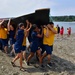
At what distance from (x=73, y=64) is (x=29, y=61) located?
204cm

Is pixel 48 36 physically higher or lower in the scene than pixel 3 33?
higher

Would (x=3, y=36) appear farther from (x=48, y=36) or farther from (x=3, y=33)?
(x=48, y=36)

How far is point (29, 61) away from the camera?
390 inches

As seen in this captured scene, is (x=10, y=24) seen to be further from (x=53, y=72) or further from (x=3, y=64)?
(x=53, y=72)

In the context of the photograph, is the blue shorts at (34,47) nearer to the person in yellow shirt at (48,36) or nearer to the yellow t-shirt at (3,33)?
the person in yellow shirt at (48,36)

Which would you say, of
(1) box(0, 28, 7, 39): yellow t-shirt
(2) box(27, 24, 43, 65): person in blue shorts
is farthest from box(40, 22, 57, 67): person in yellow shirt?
(1) box(0, 28, 7, 39): yellow t-shirt

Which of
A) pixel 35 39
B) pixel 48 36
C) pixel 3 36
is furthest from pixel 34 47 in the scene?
pixel 3 36

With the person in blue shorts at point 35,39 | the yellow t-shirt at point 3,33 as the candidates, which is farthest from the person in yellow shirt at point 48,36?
the yellow t-shirt at point 3,33

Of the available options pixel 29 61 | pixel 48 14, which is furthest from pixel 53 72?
pixel 48 14

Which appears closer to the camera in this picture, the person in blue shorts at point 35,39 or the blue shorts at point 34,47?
the person in blue shorts at point 35,39

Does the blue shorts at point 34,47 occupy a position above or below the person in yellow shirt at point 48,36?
below

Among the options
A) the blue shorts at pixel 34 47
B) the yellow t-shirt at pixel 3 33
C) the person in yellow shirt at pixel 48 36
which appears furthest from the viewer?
the yellow t-shirt at pixel 3 33

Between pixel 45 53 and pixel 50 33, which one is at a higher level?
pixel 50 33

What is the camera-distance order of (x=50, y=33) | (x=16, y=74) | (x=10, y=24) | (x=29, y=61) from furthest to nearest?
1. (x=10, y=24)
2. (x=29, y=61)
3. (x=50, y=33)
4. (x=16, y=74)
